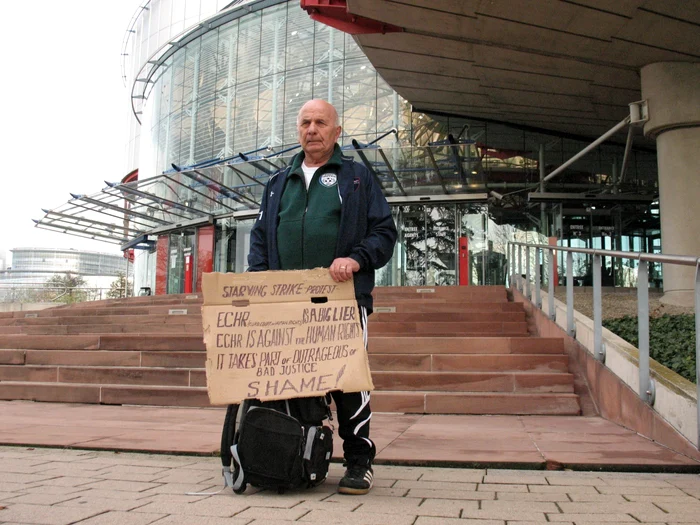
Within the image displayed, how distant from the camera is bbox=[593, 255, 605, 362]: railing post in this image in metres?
5.37

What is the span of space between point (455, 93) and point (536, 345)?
12131mm

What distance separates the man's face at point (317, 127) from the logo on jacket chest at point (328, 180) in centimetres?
11

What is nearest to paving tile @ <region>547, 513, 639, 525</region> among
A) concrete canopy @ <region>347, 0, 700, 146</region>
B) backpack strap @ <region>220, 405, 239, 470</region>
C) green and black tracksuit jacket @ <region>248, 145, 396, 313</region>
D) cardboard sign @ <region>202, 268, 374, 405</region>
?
cardboard sign @ <region>202, 268, 374, 405</region>

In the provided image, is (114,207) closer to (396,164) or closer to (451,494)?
(396,164)

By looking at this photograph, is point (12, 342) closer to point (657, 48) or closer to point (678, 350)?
point (678, 350)

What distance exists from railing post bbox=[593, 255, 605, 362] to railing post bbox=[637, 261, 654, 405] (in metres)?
0.90

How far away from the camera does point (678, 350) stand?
5031 mm

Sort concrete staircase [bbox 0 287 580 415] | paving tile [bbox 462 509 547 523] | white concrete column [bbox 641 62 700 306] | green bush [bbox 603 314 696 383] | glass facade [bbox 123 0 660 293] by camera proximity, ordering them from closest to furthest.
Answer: paving tile [bbox 462 509 547 523]
green bush [bbox 603 314 696 383]
concrete staircase [bbox 0 287 580 415]
white concrete column [bbox 641 62 700 306]
glass facade [bbox 123 0 660 293]

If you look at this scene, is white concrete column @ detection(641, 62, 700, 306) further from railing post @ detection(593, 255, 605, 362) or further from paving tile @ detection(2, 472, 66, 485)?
paving tile @ detection(2, 472, 66, 485)

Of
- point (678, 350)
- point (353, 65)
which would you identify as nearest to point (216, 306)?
point (678, 350)

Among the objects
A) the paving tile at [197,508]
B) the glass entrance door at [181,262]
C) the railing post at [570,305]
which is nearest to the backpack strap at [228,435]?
the paving tile at [197,508]

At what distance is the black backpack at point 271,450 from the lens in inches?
112

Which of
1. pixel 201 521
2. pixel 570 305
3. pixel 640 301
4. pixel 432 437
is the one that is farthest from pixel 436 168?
pixel 201 521

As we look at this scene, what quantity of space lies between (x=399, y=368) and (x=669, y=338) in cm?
242
